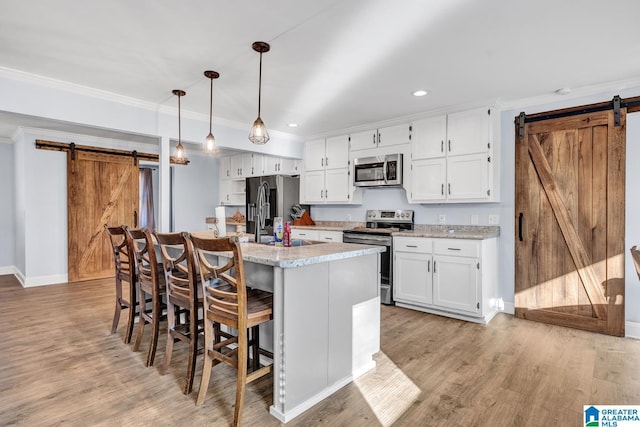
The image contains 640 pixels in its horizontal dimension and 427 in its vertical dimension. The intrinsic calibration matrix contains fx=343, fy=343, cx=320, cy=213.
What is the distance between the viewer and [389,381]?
7.74ft

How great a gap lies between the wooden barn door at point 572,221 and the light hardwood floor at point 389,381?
29cm

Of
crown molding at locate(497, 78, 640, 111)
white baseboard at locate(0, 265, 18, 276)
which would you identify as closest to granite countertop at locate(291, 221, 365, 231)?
crown molding at locate(497, 78, 640, 111)

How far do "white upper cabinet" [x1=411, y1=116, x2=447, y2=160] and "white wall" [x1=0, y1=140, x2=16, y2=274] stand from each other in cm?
678

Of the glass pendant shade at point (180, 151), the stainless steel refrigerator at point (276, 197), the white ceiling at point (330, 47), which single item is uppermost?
the white ceiling at point (330, 47)

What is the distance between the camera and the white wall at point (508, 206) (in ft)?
10.4

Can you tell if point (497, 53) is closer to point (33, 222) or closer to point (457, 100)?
point (457, 100)

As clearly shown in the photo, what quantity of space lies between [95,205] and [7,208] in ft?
6.03

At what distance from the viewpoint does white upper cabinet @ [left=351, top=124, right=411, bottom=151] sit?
4410mm

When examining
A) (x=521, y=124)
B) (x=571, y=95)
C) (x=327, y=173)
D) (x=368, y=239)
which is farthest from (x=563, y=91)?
(x=327, y=173)

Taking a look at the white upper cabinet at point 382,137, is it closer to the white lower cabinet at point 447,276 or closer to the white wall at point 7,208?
the white lower cabinet at point 447,276

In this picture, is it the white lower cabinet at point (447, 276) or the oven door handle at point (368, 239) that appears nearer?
the white lower cabinet at point (447, 276)

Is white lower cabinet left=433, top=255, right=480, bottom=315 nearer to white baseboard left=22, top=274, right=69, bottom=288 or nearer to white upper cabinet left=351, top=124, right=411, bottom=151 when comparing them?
white upper cabinet left=351, top=124, right=411, bottom=151

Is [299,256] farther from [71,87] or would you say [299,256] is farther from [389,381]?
[71,87]

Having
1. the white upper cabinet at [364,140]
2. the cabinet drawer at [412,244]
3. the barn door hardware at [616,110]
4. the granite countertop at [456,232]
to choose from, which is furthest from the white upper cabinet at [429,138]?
the barn door hardware at [616,110]
